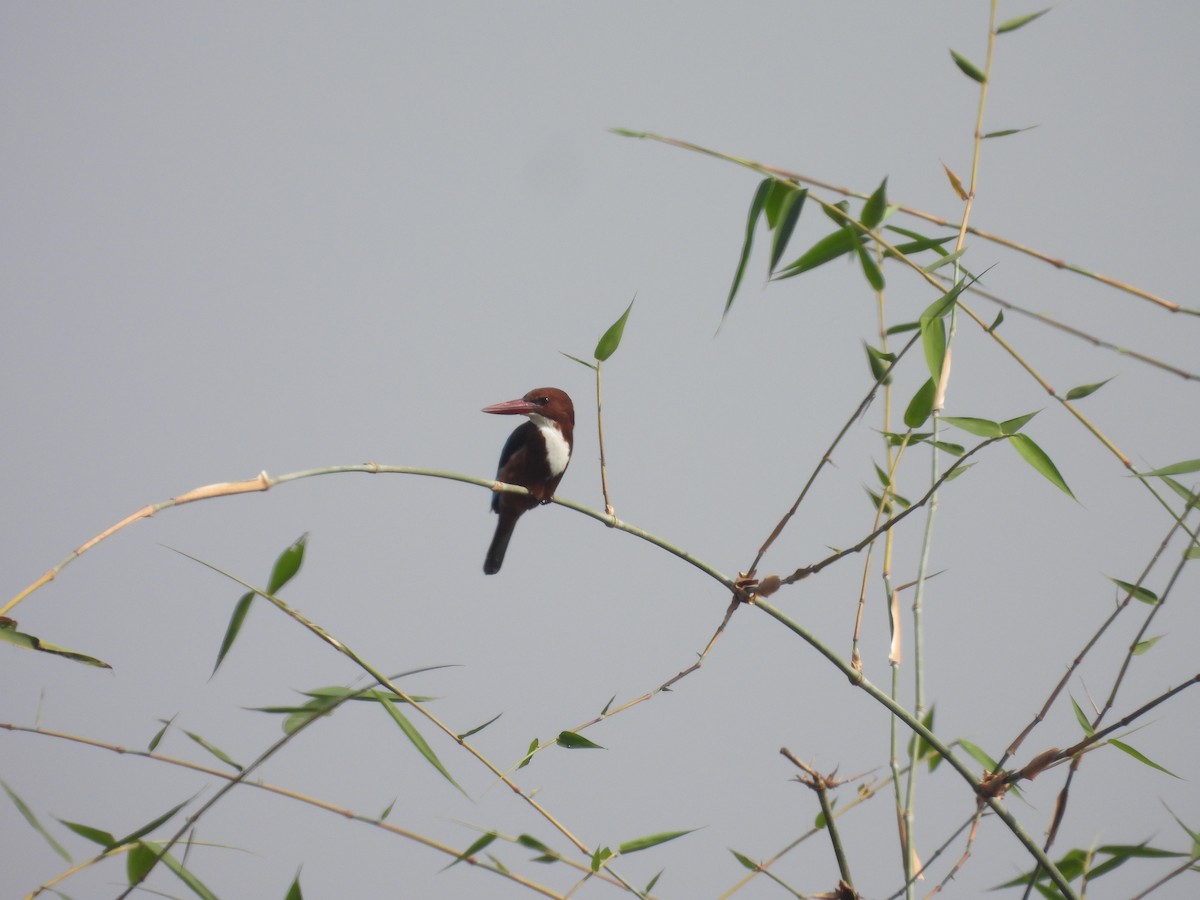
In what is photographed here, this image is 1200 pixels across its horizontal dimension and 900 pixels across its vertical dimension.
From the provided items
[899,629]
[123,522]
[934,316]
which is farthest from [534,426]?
[123,522]

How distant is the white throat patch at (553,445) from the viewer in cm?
333

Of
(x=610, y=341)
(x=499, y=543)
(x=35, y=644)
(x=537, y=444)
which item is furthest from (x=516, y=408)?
(x=35, y=644)

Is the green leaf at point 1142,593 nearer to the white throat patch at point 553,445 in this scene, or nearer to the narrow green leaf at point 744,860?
the narrow green leaf at point 744,860

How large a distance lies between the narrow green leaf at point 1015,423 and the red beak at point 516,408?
2.08m

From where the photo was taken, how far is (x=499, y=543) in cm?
386

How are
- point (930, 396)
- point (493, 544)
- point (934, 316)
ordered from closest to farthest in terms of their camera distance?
1. point (934, 316)
2. point (930, 396)
3. point (493, 544)

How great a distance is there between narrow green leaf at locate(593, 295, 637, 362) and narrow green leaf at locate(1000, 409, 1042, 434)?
0.56 metres

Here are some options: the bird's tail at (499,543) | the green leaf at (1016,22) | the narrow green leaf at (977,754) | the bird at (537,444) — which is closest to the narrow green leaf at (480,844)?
the narrow green leaf at (977,754)

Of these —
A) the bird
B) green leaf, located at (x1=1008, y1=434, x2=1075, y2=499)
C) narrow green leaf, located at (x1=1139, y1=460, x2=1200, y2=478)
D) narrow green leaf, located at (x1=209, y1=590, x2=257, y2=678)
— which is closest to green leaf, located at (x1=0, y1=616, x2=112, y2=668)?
narrow green leaf, located at (x1=209, y1=590, x2=257, y2=678)

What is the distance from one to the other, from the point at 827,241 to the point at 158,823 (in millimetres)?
1007

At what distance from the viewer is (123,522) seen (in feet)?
2.89

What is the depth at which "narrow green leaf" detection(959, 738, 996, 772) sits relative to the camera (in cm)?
154

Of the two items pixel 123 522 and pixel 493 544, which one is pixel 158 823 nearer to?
pixel 123 522

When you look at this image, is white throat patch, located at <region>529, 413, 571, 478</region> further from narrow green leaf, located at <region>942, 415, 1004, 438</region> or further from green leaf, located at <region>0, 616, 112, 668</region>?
green leaf, located at <region>0, 616, 112, 668</region>
